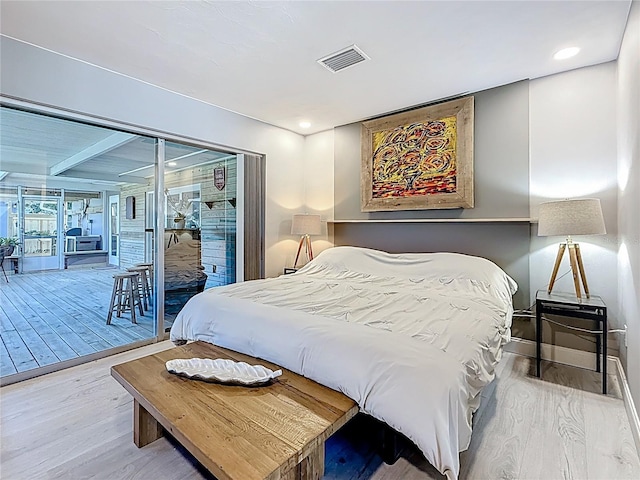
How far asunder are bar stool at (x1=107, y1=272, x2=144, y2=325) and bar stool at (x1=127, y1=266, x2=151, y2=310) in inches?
1.3

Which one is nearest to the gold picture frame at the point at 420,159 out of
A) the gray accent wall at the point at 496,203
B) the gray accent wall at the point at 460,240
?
the gray accent wall at the point at 496,203

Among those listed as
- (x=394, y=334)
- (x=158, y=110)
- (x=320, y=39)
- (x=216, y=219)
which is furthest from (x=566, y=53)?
(x=216, y=219)

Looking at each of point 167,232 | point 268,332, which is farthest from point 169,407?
point 167,232

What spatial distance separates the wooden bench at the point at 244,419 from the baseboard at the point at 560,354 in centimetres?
235

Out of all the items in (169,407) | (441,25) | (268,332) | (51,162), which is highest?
(441,25)

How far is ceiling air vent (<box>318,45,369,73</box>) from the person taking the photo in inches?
99.0

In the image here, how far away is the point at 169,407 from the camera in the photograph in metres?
1.42

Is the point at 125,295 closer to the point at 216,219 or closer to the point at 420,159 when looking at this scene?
the point at 216,219

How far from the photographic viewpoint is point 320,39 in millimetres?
2371

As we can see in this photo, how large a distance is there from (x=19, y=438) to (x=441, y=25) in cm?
360

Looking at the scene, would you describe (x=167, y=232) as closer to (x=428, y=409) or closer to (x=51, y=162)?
(x=51, y=162)

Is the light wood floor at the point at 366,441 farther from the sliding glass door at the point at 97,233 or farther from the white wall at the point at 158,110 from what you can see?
the white wall at the point at 158,110

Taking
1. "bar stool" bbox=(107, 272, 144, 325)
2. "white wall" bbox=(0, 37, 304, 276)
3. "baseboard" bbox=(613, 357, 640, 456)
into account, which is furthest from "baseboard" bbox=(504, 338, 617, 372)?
"bar stool" bbox=(107, 272, 144, 325)

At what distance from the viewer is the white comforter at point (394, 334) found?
132 cm
